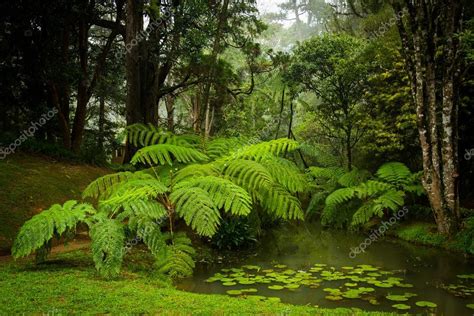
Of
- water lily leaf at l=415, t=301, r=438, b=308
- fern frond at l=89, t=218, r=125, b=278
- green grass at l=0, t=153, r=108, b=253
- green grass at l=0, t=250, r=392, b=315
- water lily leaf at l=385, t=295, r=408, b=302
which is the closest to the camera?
green grass at l=0, t=250, r=392, b=315

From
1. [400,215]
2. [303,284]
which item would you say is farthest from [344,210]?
[303,284]

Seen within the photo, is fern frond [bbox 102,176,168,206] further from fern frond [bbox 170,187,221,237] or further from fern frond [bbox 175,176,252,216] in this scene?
fern frond [bbox 170,187,221,237]

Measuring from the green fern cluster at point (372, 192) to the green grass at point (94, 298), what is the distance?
6203mm

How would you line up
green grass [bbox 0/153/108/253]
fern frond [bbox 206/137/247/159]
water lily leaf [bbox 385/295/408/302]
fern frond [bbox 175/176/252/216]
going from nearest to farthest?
fern frond [bbox 175/176/252/216], water lily leaf [bbox 385/295/408/302], fern frond [bbox 206/137/247/159], green grass [bbox 0/153/108/253]

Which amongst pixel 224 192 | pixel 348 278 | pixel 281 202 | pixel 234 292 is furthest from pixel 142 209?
pixel 348 278

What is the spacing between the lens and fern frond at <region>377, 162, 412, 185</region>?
1007 centimetres

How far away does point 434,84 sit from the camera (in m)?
7.52

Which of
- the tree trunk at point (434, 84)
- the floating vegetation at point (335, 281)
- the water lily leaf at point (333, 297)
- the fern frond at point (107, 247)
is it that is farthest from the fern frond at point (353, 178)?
the fern frond at point (107, 247)

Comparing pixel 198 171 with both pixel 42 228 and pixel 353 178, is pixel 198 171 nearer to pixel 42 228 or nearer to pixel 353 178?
pixel 42 228

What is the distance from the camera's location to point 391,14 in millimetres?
15148

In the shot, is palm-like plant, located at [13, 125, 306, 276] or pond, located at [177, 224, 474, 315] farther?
pond, located at [177, 224, 474, 315]

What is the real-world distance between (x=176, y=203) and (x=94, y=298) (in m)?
1.34

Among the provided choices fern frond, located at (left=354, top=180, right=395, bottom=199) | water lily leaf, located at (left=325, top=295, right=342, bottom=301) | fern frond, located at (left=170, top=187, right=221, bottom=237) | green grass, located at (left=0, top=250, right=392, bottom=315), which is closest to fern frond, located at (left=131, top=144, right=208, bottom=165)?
fern frond, located at (left=170, top=187, right=221, bottom=237)

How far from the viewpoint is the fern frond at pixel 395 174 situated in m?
10.1
